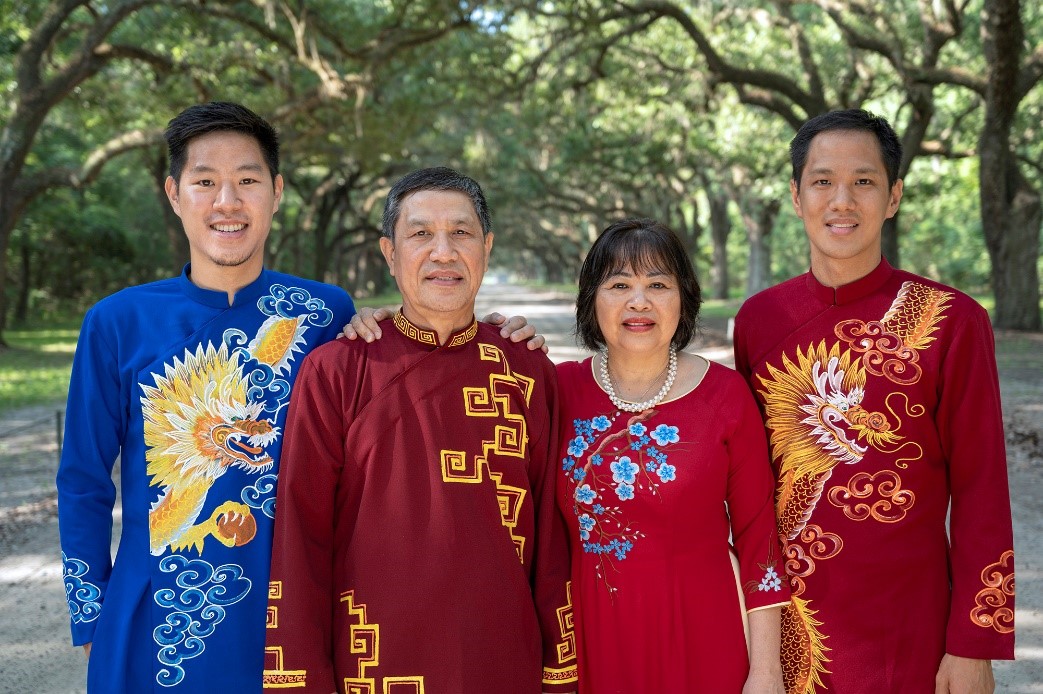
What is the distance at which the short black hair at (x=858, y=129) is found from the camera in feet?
8.39

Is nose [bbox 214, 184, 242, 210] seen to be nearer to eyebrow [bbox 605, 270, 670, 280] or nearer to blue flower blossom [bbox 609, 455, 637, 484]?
eyebrow [bbox 605, 270, 670, 280]

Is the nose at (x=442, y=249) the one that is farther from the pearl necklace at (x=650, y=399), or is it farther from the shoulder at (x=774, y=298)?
the shoulder at (x=774, y=298)

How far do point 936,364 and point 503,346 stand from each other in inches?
44.2

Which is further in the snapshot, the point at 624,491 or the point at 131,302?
the point at 131,302

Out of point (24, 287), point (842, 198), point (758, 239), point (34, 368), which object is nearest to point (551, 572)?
point (842, 198)

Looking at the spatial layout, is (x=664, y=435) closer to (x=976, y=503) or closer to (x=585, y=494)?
(x=585, y=494)

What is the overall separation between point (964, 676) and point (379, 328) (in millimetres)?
1690

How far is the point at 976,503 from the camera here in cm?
236

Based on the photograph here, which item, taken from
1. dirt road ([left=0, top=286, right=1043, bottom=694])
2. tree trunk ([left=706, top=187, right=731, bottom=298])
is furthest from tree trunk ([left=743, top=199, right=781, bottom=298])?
dirt road ([left=0, top=286, right=1043, bottom=694])

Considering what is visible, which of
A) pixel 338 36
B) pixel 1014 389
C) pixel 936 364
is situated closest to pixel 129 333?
A: pixel 936 364

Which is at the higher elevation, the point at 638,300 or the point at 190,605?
the point at 638,300

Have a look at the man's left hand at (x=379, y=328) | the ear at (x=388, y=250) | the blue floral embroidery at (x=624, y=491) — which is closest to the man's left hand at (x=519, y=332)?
the man's left hand at (x=379, y=328)

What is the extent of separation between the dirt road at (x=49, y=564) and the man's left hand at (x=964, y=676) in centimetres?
124

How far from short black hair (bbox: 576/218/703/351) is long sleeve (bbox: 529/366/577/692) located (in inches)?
11.6
